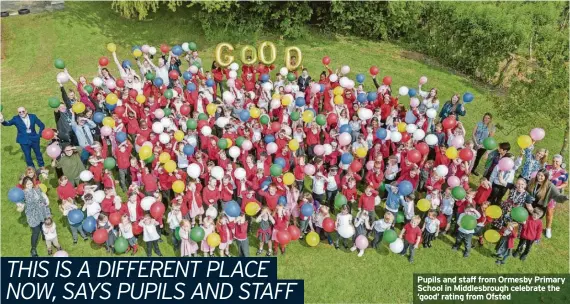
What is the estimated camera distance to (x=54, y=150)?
953 cm

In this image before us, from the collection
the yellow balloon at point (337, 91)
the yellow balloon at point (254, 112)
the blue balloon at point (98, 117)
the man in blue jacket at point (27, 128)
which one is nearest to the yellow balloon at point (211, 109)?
the yellow balloon at point (254, 112)

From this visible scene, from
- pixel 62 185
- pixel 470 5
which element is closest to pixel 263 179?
pixel 62 185

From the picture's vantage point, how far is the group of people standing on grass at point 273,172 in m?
8.35

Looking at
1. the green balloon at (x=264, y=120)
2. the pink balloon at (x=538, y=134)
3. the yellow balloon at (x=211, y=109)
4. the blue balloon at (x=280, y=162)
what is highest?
the yellow balloon at (x=211, y=109)

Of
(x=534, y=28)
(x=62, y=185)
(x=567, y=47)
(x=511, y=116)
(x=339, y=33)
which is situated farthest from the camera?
(x=339, y=33)

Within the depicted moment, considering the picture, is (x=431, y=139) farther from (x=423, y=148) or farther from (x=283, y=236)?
(x=283, y=236)

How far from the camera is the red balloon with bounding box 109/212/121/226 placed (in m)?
8.16

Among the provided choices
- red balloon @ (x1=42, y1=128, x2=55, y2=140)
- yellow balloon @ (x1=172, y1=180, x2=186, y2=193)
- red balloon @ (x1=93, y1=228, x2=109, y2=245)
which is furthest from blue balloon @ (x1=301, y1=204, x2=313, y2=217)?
red balloon @ (x1=42, y1=128, x2=55, y2=140)

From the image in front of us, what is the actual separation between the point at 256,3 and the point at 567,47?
1217 cm

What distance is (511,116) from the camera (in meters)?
11.2

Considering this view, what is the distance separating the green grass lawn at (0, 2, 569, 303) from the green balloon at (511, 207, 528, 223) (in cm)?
145

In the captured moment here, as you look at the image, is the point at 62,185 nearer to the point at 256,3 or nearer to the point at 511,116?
the point at 511,116

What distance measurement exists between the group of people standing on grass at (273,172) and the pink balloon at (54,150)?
0.14 ft

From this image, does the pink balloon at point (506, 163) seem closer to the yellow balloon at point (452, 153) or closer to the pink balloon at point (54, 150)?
the yellow balloon at point (452, 153)
